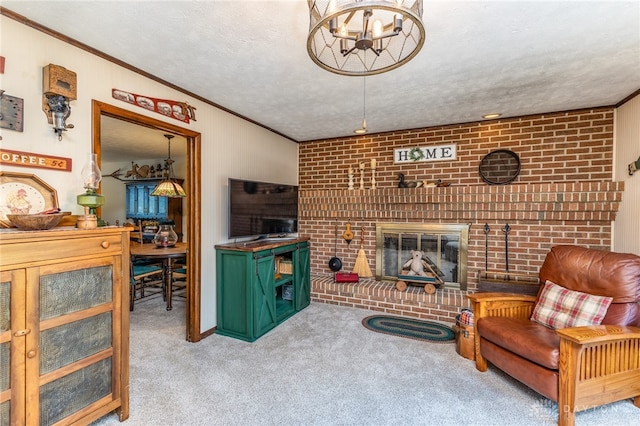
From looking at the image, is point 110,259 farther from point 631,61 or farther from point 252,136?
point 631,61

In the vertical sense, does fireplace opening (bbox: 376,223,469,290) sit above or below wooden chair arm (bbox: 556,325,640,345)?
above

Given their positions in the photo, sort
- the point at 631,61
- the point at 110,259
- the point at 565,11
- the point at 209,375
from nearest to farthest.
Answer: the point at 565,11 < the point at 110,259 < the point at 631,61 < the point at 209,375

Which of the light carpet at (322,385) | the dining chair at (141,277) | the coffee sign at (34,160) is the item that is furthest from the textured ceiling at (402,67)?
the light carpet at (322,385)

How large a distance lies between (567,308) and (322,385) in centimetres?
183

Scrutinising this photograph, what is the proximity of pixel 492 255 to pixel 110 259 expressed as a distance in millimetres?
3607

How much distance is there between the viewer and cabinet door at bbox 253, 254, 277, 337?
2.81 metres

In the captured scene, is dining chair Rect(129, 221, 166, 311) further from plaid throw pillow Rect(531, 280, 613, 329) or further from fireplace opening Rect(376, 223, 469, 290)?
plaid throw pillow Rect(531, 280, 613, 329)

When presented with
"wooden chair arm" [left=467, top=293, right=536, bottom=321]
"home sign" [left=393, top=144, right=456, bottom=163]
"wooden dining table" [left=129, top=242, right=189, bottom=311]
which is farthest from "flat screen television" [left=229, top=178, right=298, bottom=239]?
"wooden chair arm" [left=467, top=293, right=536, bottom=321]

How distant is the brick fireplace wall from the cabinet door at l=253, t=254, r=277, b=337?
0.99 meters

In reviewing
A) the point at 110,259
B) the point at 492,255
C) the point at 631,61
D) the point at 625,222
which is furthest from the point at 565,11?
the point at 110,259

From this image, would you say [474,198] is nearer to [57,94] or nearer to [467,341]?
[467,341]

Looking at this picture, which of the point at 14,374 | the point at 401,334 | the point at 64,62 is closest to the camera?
the point at 14,374

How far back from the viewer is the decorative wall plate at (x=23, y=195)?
60.5 inches

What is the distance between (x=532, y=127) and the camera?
321cm
